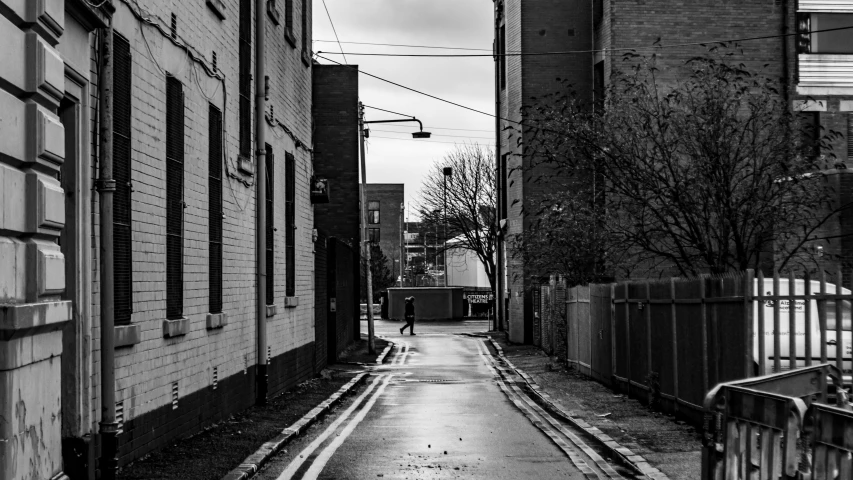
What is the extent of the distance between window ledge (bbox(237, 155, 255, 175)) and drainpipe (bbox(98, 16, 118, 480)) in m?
6.39

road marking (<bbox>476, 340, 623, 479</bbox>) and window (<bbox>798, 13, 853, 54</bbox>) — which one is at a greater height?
window (<bbox>798, 13, 853, 54</bbox>)

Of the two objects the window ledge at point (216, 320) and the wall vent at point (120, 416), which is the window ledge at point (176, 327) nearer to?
the window ledge at point (216, 320)

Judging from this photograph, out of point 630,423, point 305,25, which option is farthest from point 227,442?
point 305,25

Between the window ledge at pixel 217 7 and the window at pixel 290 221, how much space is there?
5.79 meters

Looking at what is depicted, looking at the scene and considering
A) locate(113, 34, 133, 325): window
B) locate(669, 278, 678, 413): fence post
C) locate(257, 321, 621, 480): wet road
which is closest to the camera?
locate(113, 34, 133, 325): window

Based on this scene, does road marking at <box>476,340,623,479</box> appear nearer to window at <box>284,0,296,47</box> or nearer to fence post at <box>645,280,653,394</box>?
fence post at <box>645,280,653,394</box>

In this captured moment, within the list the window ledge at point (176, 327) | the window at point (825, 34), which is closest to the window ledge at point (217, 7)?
the window ledge at point (176, 327)

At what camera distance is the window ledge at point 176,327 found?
1171 cm

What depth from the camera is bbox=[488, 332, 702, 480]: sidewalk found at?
37.3ft

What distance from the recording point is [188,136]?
12.9 m

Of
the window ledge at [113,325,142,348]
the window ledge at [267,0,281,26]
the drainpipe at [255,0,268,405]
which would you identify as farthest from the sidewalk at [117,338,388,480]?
the window ledge at [267,0,281,26]

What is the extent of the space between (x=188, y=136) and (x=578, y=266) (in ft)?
48.3

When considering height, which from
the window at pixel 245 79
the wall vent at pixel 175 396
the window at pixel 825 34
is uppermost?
the window at pixel 825 34

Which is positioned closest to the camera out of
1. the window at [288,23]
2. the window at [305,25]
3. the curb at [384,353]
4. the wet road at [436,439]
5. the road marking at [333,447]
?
the road marking at [333,447]
